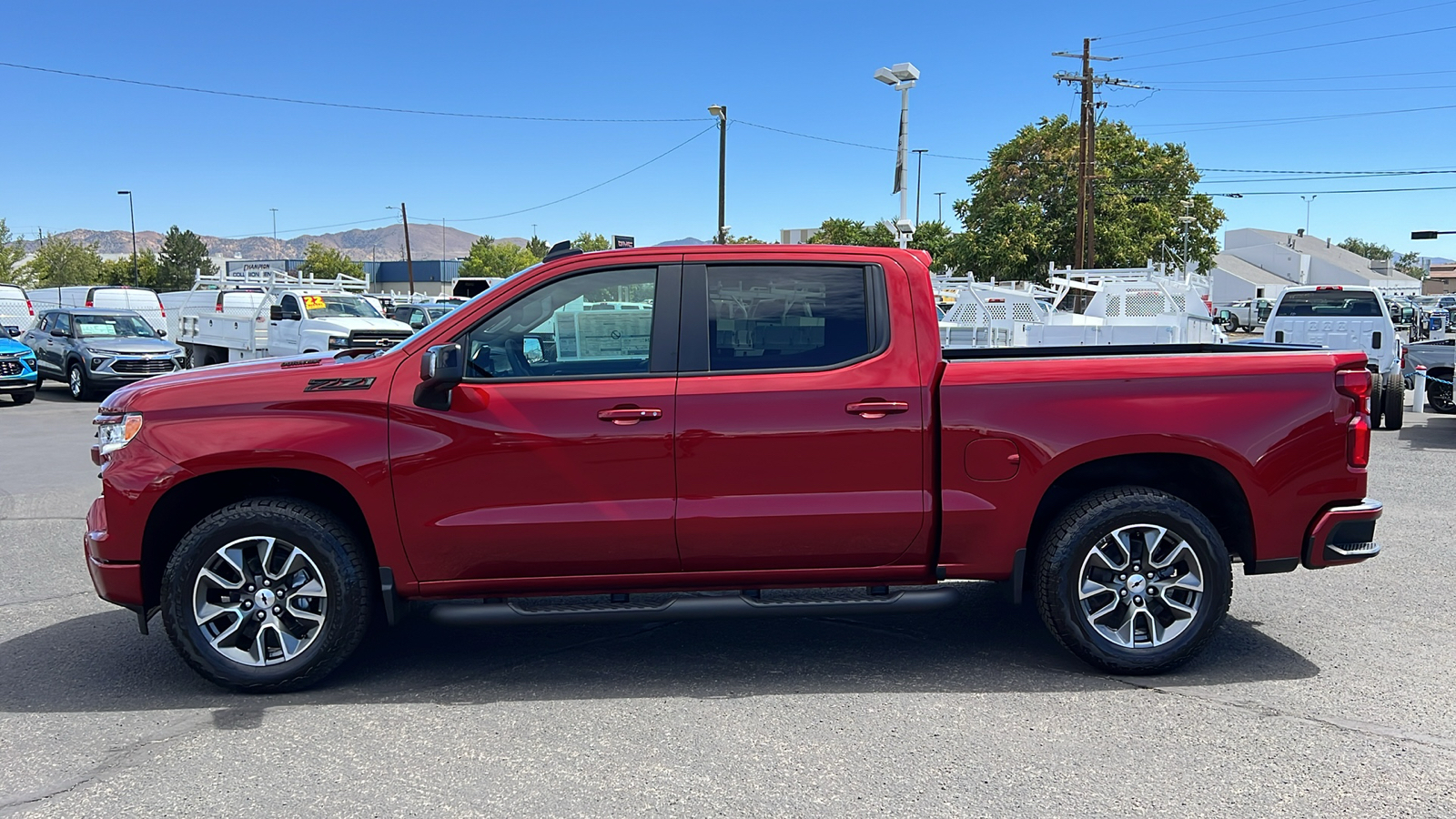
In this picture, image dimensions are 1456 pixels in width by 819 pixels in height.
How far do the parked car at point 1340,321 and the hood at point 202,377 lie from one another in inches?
596

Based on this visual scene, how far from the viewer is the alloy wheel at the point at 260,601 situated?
15.2 ft

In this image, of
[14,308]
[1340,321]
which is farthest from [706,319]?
[14,308]

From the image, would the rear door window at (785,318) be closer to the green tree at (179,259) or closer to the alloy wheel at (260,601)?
the alloy wheel at (260,601)

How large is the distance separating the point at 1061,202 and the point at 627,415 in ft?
179

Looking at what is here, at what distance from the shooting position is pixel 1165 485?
5.14 meters

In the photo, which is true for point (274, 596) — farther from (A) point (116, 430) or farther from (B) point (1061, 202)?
(B) point (1061, 202)

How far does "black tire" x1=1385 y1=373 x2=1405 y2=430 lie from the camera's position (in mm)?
13477

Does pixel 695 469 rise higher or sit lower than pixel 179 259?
lower

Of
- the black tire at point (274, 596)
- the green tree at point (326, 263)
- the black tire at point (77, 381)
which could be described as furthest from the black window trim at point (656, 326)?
the green tree at point (326, 263)

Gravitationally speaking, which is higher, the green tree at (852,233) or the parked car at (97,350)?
the green tree at (852,233)

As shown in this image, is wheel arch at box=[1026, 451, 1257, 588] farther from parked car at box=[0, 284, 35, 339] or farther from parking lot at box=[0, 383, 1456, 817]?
parked car at box=[0, 284, 35, 339]

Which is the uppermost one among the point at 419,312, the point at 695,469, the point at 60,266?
the point at 60,266

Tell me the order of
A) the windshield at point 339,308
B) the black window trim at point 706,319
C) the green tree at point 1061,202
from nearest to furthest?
the black window trim at point 706,319
the windshield at point 339,308
the green tree at point 1061,202

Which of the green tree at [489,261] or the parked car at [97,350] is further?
the green tree at [489,261]
